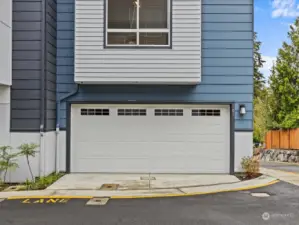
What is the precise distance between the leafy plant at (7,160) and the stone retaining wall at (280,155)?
15.0 metres

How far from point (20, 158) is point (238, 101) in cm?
610

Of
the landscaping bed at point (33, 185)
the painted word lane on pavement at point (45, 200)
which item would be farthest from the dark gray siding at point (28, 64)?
the painted word lane on pavement at point (45, 200)

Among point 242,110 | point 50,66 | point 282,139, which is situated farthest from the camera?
point 282,139

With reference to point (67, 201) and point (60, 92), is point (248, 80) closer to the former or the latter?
point (60, 92)

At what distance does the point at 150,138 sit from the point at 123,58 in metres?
2.48

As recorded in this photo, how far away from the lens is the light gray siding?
9773 mm

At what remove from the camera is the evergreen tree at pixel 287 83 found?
20.2 m

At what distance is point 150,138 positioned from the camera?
10719 mm

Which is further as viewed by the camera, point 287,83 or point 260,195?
point 287,83

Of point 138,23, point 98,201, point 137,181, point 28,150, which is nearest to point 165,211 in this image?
point 98,201

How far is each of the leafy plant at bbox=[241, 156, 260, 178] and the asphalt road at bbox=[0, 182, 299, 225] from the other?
2457 mm

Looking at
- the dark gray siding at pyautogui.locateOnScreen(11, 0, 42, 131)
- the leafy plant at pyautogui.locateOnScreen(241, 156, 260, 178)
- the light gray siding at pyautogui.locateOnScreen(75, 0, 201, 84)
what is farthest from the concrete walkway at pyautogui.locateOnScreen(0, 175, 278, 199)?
the light gray siding at pyautogui.locateOnScreen(75, 0, 201, 84)

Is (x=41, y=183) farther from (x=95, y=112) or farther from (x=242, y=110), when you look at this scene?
(x=242, y=110)

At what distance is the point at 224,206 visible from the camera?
6742mm
